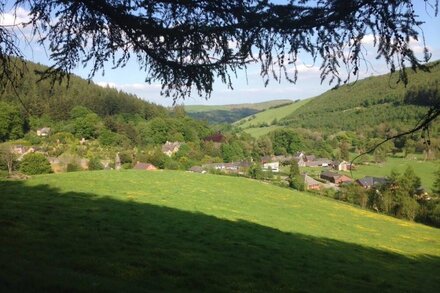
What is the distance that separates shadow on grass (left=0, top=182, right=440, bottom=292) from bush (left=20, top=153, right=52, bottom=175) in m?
38.4

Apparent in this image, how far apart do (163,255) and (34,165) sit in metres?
55.3

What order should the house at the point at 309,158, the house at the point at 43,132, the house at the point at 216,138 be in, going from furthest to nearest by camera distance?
the house at the point at 309,158 → the house at the point at 216,138 → the house at the point at 43,132

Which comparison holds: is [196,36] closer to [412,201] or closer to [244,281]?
[244,281]

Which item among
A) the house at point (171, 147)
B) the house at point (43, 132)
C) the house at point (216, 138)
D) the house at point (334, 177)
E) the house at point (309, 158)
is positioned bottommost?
the house at point (334, 177)

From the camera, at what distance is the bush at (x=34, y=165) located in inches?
2399

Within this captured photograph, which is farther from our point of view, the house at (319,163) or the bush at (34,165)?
the house at (319,163)

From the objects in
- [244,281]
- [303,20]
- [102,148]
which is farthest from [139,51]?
[102,148]

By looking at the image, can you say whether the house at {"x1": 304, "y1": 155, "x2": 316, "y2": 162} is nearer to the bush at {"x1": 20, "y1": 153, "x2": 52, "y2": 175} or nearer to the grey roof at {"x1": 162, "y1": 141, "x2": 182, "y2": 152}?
the grey roof at {"x1": 162, "y1": 141, "x2": 182, "y2": 152}

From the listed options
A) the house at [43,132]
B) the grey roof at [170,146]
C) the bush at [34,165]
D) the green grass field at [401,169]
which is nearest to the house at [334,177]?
the green grass field at [401,169]

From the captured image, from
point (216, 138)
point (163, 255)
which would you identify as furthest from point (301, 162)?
point (163, 255)

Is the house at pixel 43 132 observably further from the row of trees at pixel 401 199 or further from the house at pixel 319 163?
the house at pixel 319 163

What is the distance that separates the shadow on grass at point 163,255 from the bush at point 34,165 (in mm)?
38428

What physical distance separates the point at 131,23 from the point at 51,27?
6.00 feet

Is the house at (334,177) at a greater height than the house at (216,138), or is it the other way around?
the house at (216,138)
